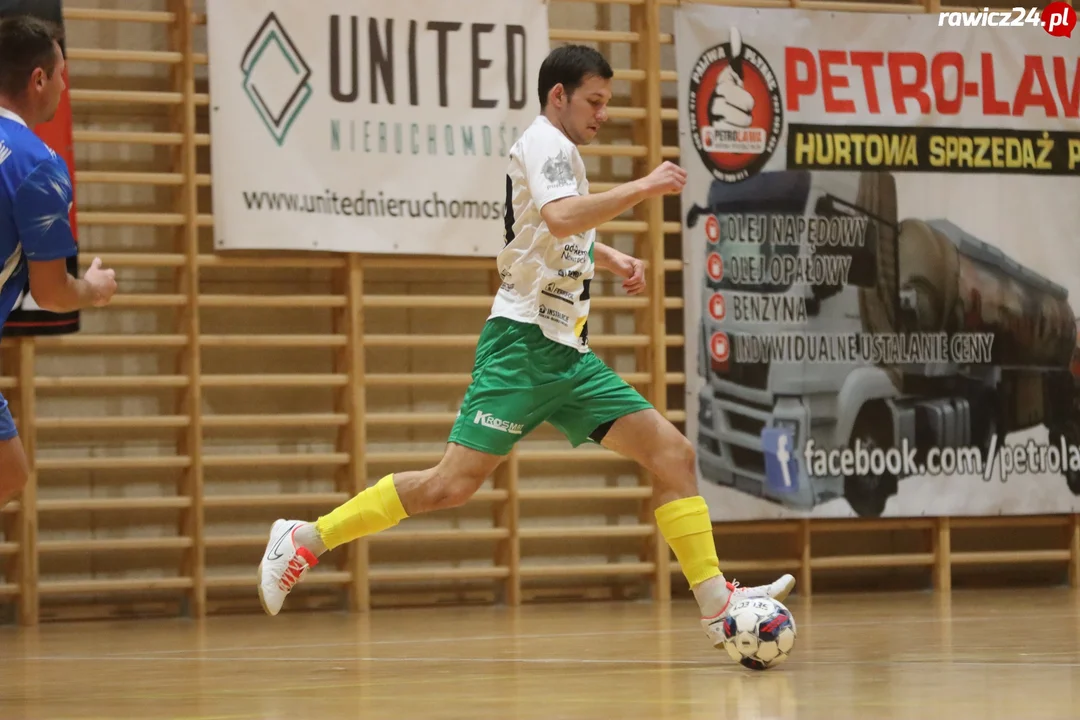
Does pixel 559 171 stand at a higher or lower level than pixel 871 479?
higher

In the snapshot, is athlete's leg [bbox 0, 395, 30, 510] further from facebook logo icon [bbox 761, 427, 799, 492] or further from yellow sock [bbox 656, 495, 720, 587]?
facebook logo icon [bbox 761, 427, 799, 492]

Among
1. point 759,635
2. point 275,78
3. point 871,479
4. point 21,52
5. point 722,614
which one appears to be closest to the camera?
point 21,52

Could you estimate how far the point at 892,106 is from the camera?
24.6 feet

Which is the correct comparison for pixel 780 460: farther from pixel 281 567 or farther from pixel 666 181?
pixel 666 181

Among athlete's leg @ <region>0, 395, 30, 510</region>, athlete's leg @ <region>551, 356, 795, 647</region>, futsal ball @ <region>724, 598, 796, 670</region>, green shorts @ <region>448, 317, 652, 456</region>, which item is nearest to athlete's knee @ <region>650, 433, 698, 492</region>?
athlete's leg @ <region>551, 356, 795, 647</region>

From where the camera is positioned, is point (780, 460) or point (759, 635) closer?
point (759, 635)

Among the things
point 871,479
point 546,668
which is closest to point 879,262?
point 871,479

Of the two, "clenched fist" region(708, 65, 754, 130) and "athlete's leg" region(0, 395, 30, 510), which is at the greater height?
"clenched fist" region(708, 65, 754, 130)

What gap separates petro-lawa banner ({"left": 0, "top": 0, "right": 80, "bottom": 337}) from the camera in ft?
20.2

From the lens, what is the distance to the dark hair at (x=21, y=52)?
11.1 feet

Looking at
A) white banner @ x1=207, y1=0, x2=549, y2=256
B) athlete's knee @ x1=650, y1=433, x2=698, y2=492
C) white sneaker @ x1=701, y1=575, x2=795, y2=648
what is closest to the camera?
white sneaker @ x1=701, y1=575, x2=795, y2=648

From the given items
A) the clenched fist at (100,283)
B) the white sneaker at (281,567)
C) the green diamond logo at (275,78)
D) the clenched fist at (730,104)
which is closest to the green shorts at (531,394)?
the white sneaker at (281,567)

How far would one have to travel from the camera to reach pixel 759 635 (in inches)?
141

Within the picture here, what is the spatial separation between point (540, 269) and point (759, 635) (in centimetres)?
118
